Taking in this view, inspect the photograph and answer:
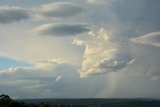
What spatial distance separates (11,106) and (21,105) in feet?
17.4

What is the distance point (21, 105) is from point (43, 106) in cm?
710

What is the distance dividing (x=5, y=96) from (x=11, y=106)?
168 inches

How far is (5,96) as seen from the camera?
122 meters

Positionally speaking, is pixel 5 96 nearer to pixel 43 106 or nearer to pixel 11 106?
pixel 11 106

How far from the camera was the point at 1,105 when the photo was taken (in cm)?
11806

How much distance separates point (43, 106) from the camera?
406 feet

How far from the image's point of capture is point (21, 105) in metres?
125

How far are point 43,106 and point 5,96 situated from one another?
40.3ft

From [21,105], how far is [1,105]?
27.2 ft

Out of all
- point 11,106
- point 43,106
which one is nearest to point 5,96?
point 11,106

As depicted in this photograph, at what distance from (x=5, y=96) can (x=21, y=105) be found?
6.12 m

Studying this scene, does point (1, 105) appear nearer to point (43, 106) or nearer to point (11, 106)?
point (11, 106)

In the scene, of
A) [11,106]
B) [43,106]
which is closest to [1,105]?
[11,106]

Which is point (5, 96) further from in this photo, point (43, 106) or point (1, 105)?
point (43, 106)
